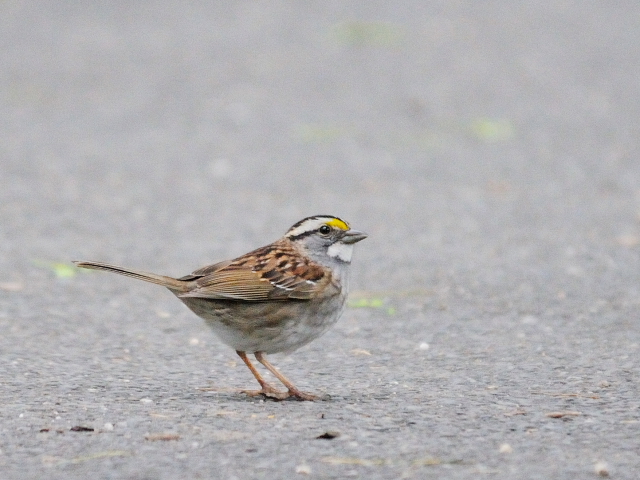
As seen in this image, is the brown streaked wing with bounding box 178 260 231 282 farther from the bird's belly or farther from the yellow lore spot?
the yellow lore spot

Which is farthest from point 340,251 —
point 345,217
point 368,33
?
point 368,33

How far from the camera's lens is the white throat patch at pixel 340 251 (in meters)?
6.88

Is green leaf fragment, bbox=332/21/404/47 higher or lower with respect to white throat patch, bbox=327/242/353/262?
higher

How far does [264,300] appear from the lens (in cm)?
651

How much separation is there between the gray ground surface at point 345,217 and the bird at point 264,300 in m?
0.34

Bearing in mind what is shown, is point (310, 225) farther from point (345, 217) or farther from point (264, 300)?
point (345, 217)

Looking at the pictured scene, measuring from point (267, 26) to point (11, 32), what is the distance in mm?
4200

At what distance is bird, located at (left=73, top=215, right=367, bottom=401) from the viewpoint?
21.3 feet

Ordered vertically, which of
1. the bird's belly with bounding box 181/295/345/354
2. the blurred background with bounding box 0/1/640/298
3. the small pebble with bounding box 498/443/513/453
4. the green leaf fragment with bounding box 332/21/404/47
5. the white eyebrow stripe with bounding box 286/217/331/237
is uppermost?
the green leaf fragment with bounding box 332/21/404/47

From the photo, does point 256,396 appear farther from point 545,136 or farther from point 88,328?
point 545,136

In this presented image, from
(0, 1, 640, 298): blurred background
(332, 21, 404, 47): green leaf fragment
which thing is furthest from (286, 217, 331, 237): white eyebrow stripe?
(332, 21, 404, 47): green leaf fragment

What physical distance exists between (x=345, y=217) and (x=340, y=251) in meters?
4.69

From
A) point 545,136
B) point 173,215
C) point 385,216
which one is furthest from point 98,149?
point 545,136

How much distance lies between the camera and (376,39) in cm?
1917
